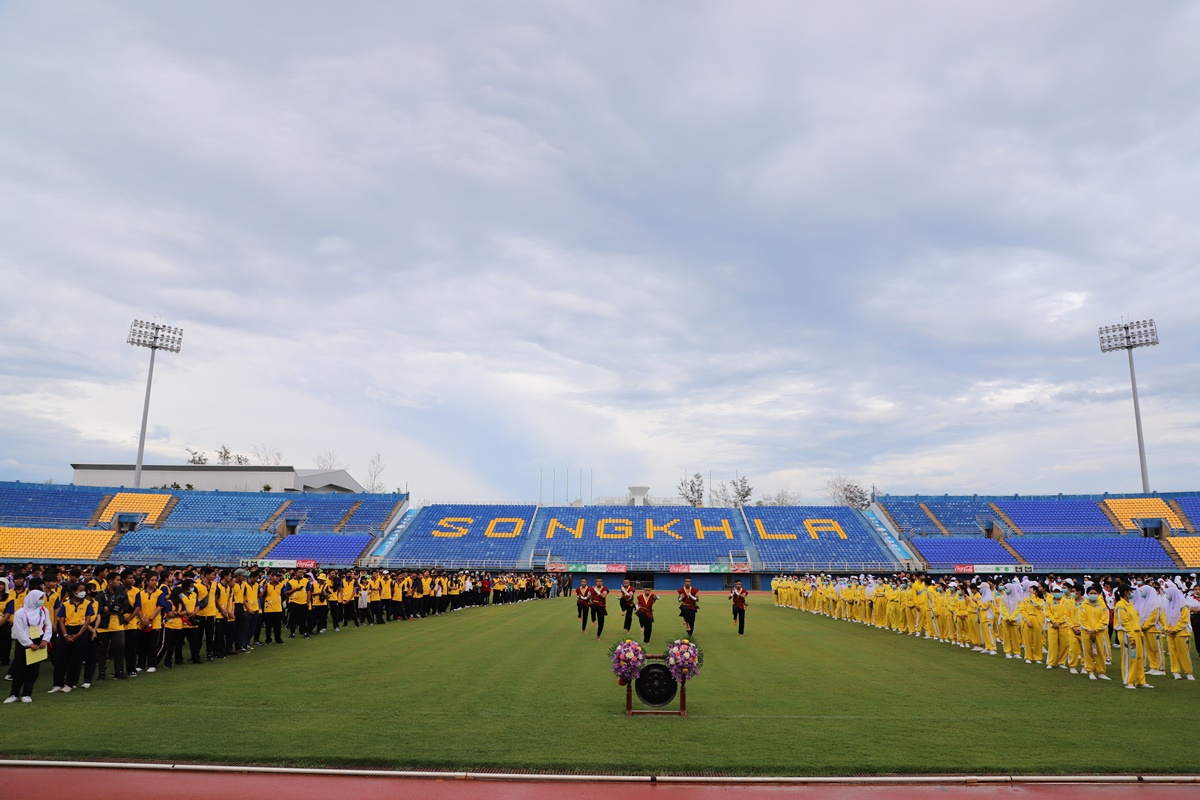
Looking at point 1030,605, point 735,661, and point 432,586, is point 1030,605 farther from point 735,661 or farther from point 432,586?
point 432,586

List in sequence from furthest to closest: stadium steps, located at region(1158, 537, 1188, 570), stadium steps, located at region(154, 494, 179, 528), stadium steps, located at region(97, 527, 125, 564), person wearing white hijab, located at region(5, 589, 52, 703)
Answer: stadium steps, located at region(154, 494, 179, 528) → stadium steps, located at region(97, 527, 125, 564) → stadium steps, located at region(1158, 537, 1188, 570) → person wearing white hijab, located at region(5, 589, 52, 703)

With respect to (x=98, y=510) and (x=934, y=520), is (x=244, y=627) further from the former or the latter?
(x=934, y=520)

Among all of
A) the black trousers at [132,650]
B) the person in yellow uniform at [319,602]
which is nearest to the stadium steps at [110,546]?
the person in yellow uniform at [319,602]

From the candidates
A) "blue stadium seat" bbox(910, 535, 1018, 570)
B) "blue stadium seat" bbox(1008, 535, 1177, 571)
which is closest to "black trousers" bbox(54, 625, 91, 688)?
"blue stadium seat" bbox(910, 535, 1018, 570)

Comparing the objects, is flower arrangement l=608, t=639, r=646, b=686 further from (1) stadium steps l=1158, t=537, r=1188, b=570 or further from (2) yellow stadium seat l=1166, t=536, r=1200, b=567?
(2) yellow stadium seat l=1166, t=536, r=1200, b=567

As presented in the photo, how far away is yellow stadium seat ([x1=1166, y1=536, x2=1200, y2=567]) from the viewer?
50750 mm

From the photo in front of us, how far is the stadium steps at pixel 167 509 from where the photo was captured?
193 feet

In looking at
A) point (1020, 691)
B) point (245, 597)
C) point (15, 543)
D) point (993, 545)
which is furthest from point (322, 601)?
point (993, 545)

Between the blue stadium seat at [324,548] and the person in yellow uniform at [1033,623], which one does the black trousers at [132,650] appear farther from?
the blue stadium seat at [324,548]

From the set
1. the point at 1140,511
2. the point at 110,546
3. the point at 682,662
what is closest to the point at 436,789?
the point at 682,662

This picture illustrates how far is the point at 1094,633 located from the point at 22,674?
18119 millimetres

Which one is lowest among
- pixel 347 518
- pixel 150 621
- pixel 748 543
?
pixel 150 621

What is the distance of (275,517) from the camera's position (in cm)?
6188

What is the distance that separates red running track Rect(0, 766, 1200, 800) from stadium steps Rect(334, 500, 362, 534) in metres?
55.2
